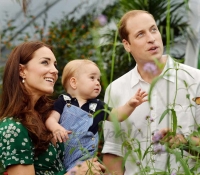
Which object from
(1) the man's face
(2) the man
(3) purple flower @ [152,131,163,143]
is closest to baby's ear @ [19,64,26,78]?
(2) the man

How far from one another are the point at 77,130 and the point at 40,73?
0.38m

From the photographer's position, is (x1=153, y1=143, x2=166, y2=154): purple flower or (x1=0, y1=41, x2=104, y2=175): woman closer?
(x1=153, y1=143, x2=166, y2=154): purple flower

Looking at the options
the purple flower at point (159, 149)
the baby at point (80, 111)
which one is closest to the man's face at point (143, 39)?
the baby at point (80, 111)

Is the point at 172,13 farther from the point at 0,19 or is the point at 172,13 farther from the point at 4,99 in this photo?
the point at 4,99

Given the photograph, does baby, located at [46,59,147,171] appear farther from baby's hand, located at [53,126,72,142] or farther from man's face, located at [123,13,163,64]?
man's face, located at [123,13,163,64]

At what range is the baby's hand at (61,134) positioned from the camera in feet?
10.8

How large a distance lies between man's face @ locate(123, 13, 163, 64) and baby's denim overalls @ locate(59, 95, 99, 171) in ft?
1.49

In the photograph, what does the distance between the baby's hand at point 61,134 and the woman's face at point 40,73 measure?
0.21 m

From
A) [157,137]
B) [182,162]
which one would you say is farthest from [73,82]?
[182,162]

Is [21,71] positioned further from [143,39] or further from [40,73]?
[143,39]

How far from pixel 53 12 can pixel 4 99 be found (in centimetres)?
498

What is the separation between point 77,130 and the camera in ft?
11.8

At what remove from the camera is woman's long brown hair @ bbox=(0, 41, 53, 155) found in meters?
3.32

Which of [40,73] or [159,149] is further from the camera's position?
[40,73]
